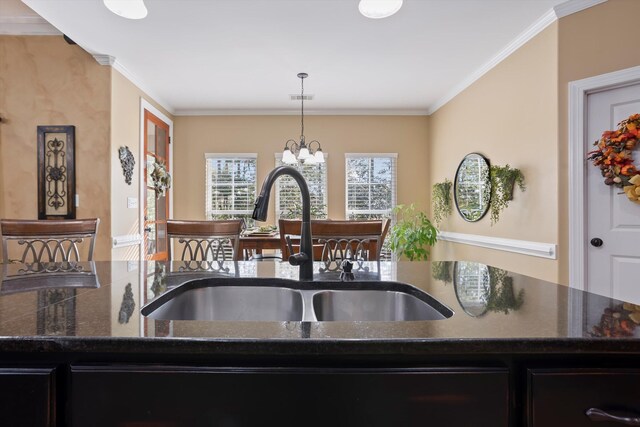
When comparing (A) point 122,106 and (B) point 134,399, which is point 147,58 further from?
(B) point 134,399

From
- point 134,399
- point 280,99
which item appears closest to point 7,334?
point 134,399

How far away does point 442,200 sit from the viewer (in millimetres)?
4816

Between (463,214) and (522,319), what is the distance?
12.8 feet

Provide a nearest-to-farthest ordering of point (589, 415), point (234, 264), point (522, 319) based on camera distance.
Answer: point (589, 415) → point (522, 319) → point (234, 264)

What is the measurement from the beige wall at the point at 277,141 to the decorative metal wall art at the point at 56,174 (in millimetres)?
1923

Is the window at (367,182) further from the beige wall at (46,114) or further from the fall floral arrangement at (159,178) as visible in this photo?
the beige wall at (46,114)

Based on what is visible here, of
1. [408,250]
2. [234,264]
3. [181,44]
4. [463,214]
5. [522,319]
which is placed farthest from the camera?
[408,250]

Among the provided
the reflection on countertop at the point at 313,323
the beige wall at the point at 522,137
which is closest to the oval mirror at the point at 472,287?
the reflection on countertop at the point at 313,323

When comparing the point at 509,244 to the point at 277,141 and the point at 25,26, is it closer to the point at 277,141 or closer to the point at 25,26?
the point at 277,141

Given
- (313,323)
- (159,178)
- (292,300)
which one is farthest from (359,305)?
(159,178)

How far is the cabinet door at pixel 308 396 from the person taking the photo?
528 mm

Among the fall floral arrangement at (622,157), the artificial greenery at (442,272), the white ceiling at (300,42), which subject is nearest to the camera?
the artificial greenery at (442,272)

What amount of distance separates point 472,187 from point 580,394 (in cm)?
386

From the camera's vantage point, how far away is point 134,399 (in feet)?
1.75
